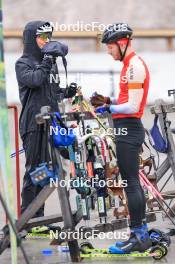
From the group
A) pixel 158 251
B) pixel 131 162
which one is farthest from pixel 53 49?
pixel 158 251

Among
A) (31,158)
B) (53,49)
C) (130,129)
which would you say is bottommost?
(31,158)

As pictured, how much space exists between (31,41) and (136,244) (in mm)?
2373

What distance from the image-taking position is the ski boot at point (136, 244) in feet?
28.5

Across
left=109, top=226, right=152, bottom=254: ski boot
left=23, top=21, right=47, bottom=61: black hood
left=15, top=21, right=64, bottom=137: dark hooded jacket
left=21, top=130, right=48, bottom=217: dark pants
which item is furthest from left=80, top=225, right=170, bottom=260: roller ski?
left=23, top=21, right=47, bottom=61: black hood

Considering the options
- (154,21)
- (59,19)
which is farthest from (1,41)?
(154,21)

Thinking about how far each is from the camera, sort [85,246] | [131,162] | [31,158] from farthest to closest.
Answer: [31,158] < [85,246] < [131,162]

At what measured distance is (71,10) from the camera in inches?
1185

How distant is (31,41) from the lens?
9680 millimetres

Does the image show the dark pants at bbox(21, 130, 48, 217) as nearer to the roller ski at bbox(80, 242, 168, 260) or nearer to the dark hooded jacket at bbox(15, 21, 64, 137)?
the dark hooded jacket at bbox(15, 21, 64, 137)

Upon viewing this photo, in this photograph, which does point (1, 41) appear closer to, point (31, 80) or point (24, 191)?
point (31, 80)

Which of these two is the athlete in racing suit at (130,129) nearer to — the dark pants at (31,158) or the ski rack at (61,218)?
the ski rack at (61,218)

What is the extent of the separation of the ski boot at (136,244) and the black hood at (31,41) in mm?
2132

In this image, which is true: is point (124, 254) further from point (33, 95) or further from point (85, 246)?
point (33, 95)

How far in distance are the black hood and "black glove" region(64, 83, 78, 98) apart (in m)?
0.42
